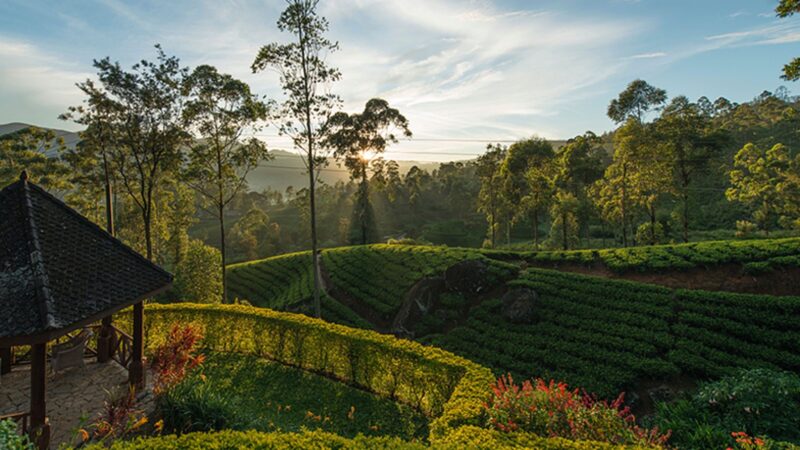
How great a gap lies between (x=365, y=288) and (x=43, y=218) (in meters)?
18.4

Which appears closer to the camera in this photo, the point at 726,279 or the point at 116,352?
the point at 116,352

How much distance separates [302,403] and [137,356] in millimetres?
4722

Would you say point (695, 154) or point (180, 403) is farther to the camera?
point (695, 154)

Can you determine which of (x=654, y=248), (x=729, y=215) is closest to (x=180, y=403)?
(x=654, y=248)

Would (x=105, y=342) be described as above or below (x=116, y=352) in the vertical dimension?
above

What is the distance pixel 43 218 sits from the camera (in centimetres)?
903

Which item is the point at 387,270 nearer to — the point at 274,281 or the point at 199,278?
the point at 274,281

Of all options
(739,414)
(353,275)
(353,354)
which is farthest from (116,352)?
(739,414)

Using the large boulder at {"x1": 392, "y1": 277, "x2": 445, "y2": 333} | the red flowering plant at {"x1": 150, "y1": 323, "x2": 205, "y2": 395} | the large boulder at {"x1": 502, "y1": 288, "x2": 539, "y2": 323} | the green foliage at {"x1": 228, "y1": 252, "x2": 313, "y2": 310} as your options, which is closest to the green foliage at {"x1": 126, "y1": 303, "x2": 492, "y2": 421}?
the red flowering plant at {"x1": 150, "y1": 323, "x2": 205, "y2": 395}

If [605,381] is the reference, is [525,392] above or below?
above

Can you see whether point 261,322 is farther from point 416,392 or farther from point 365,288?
point 365,288

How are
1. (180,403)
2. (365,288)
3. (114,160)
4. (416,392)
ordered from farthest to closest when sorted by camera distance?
(365,288) → (114,160) → (416,392) → (180,403)

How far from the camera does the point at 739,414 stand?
8070 millimetres

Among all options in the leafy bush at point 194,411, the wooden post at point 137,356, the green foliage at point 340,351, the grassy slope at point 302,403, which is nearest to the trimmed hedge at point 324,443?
the green foliage at point 340,351
